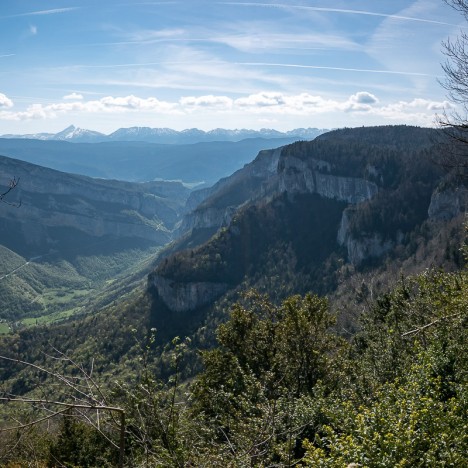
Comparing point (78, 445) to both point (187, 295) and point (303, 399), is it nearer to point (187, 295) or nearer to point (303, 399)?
point (303, 399)

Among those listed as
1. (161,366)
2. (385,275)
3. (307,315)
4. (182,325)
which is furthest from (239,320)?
(182,325)

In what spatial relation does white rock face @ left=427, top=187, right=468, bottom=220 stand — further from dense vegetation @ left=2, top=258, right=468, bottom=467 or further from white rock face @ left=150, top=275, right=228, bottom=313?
dense vegetation @ left=2, top=258, right=468, bottom=467

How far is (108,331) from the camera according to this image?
18225 cm

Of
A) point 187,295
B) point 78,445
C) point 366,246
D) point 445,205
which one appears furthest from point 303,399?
point 187,295

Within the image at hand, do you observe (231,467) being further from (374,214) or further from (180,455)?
(374,214)

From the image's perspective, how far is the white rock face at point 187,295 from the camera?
639ft

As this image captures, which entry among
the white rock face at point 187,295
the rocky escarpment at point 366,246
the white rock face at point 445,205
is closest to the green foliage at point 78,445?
the white rock face at point 445,205

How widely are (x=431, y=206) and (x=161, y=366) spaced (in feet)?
380

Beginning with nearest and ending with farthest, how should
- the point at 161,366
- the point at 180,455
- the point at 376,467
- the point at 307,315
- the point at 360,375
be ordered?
the point at 180,455 → the point at 376,467 → the point at 360,375 → the point at 307,315 → the point at 161,366

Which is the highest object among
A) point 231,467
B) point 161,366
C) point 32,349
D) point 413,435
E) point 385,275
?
point 413,435

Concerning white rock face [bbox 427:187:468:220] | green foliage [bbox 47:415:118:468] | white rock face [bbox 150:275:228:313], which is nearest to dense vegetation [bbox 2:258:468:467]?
green foliage [bbox 47:415:118:468]

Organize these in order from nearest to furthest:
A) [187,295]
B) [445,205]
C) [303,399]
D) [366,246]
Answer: [303,399] < [445,205] < [366,246] < [187,295]

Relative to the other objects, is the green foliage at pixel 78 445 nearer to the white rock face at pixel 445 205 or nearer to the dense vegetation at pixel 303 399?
the dense vegetation at pixel 303 399

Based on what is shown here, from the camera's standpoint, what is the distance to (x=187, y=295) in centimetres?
19612
